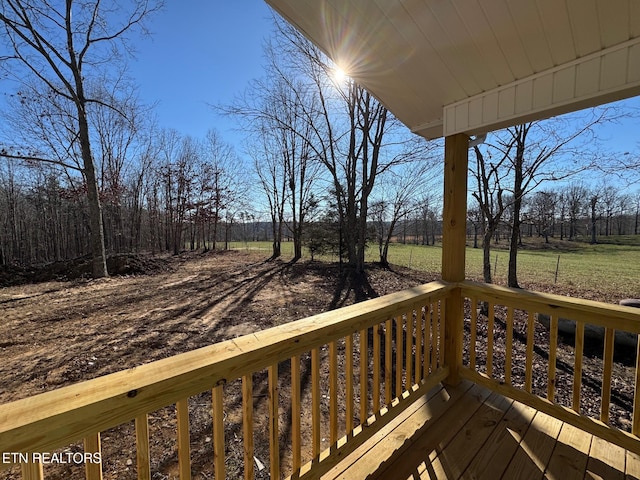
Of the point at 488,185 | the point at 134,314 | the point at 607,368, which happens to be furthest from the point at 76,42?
the point at 607,368

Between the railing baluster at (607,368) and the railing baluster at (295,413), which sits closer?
the railing baluster at (295,413)

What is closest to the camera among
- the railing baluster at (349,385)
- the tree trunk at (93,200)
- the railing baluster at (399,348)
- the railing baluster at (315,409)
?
the railing baluster at (315,409)

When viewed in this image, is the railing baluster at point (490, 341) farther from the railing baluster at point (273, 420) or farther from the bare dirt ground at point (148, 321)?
the railing baluster at point (273, 420)

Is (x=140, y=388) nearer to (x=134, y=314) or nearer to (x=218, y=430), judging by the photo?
(x=218, y=430)

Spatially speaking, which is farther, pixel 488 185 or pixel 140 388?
pixel 488 185

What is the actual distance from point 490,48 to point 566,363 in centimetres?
385

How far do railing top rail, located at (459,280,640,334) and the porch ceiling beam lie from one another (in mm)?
1162

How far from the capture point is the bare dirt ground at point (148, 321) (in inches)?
83.0

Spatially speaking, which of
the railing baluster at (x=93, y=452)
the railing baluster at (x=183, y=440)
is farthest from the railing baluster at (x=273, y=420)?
the railing baluster at (x=93, y=452)

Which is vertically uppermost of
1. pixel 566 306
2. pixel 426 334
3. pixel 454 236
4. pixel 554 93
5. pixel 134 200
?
pixel 134 200

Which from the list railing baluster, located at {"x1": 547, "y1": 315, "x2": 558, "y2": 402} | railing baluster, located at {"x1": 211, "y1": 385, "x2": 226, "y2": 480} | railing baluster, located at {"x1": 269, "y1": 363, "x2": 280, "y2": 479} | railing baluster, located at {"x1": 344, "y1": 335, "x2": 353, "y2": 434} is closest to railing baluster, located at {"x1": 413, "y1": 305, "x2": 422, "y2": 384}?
railing baluster, located at {"x1": 344, "y1": 335, "x2": 353, "y2": 434}

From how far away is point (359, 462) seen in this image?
1505 millimetres

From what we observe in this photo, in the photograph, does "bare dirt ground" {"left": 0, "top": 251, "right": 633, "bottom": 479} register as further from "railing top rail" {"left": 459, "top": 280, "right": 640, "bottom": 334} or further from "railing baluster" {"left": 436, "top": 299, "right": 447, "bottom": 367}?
"railing top rail" {"left": 459, "top": 280, "right": 640, "bottom": 334}

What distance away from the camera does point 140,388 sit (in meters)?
0.76
